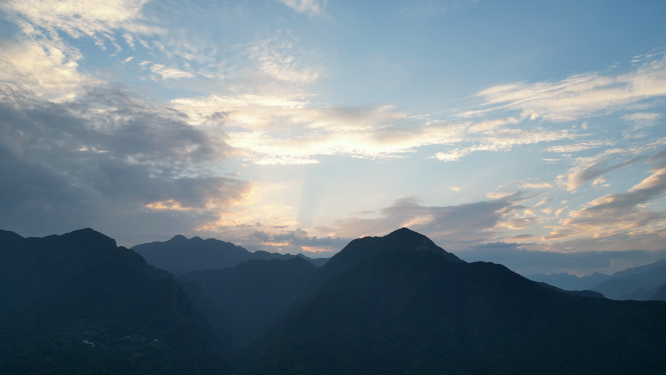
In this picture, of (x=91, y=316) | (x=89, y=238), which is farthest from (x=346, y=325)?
(x=89, y=238)

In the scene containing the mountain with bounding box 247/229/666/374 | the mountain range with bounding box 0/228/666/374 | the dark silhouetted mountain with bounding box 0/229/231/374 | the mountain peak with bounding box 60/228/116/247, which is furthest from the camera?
the mountain peak with bounding box 60/228/116/247

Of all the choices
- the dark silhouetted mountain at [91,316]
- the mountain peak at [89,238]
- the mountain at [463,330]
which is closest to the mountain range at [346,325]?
the mountain at [463,330]

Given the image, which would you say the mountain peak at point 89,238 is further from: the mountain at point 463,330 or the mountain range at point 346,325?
the mountain at point 463,330

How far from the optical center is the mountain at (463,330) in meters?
112

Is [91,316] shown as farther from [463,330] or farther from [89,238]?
[463,330]

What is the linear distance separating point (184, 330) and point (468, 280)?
133419 millimetres

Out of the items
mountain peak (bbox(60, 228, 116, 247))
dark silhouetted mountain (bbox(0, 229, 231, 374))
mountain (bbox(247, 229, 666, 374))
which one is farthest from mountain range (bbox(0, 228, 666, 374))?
mountain peak (bbox(60, 228, 116, 247))

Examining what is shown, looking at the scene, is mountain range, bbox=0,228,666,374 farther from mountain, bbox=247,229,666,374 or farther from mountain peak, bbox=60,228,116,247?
mountain peak, bbox=60,228,116,247

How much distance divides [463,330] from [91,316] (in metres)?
159

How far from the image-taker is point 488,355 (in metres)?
121

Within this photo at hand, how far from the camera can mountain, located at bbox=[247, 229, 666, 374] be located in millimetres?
111750

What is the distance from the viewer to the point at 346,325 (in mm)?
146000

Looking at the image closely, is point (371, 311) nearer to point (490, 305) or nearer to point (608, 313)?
point (490, 305)

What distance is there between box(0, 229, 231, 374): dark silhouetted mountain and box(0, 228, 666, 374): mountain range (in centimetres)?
62
